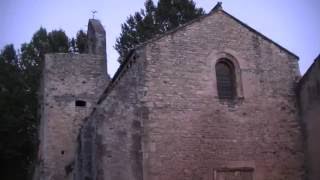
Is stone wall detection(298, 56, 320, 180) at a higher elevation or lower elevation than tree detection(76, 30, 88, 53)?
lower

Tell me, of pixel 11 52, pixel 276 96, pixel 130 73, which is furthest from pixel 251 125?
pixel 11 52

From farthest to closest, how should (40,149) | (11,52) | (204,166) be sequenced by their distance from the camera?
(11,52)
(40,149)
(204,166)

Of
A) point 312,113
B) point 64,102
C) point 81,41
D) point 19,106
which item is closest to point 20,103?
point 19,106

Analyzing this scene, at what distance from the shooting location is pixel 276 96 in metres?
15.0

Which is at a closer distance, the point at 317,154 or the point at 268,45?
the point at 317,154

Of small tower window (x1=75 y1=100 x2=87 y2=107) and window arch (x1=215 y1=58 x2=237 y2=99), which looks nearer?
window arch (x1=215 y1=58 x2=237 y2=99)

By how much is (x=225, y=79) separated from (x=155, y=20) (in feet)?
53.9

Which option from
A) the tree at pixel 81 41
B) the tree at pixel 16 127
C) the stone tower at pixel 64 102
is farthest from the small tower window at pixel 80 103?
the tree at pixel 81 41

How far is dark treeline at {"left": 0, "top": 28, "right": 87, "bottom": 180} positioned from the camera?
26750 millimetres

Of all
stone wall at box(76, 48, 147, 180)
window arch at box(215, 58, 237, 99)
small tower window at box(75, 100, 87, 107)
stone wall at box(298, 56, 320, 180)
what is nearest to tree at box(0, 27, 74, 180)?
small tower window at box(75, 100, 87, 107)

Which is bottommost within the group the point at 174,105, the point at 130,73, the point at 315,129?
the point at 315,129

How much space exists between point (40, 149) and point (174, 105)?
10.4m

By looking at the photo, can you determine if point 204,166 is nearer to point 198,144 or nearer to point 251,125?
point 198,144

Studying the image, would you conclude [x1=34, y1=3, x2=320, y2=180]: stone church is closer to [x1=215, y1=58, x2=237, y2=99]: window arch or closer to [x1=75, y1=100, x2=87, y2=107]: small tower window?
[x1=215, y1=58, x2=237, y2=99]: window arch
